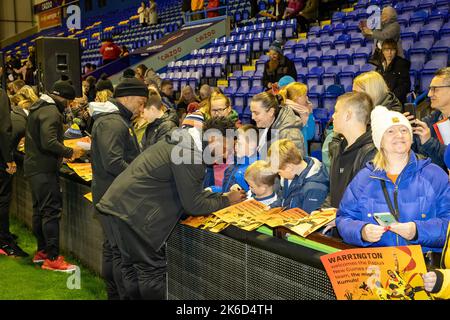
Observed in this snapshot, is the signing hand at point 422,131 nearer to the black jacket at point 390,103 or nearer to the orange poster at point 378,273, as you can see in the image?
the black jacket at point 390,103

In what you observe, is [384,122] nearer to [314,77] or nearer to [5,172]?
[5,172]

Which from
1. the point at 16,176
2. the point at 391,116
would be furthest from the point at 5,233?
the point at 391,116

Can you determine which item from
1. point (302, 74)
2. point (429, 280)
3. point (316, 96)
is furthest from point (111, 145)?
point (302, 74)

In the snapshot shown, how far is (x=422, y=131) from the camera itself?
12.1 feet

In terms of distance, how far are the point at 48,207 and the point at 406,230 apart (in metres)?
4.28

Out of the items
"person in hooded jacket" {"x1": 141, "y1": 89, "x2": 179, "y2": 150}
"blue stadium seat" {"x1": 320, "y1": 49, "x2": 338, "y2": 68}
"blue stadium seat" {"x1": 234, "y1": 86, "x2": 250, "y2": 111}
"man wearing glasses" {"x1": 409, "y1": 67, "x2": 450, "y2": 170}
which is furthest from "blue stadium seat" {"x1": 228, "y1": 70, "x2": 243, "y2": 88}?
"man wearing glasses" {"x1": 409, "y1": 67, "x2": 450, "y2": 170}

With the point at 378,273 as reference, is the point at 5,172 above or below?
below

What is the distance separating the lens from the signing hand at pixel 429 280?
7.47 feet

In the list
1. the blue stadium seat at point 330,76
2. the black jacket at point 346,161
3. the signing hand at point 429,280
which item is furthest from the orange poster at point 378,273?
the blue stadium seat at point 330,76

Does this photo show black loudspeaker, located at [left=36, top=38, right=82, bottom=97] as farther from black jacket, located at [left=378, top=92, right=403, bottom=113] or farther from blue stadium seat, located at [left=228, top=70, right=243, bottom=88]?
black jacket, located at [left=378, top=92, right=403, bottom=113]

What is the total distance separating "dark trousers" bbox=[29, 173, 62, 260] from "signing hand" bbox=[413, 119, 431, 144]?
3754 mm

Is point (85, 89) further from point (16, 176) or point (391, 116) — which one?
point (391, 116)

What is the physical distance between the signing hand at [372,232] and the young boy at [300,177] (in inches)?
37.9

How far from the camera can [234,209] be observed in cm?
367
